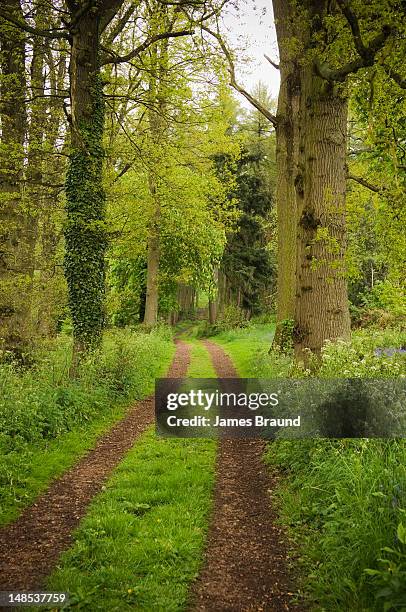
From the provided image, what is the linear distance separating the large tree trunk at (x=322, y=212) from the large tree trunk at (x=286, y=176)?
14.1ft

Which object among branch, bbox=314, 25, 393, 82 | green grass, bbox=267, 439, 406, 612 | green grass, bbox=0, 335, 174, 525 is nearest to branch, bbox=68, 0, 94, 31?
branch, bbox=314, 25, 393, 82

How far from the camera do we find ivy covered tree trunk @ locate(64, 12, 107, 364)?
36.7 ft

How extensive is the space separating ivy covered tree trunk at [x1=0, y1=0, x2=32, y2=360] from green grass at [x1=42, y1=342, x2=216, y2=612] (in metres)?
6.44

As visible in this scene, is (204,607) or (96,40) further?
(96,40)

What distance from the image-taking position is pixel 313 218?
8141mm

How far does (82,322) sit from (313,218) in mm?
6077

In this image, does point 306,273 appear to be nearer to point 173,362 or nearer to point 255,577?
point 255,577

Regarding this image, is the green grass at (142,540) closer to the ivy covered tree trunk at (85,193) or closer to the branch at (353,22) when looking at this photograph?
the ivy covered tree trunk at (85,193)

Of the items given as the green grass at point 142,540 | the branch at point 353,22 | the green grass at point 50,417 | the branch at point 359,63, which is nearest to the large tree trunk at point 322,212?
the branch at point 359,63

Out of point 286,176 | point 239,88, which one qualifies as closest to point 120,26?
point 239,88

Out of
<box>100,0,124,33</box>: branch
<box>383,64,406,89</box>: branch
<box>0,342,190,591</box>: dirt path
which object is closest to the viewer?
<box>0,342,190,591</box>: dirt path

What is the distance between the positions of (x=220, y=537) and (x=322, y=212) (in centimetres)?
540

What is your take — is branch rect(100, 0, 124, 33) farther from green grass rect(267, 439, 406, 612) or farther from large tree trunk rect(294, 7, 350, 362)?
green grass rect(267, 439, 406, 612)

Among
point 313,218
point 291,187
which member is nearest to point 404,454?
point 313,218
